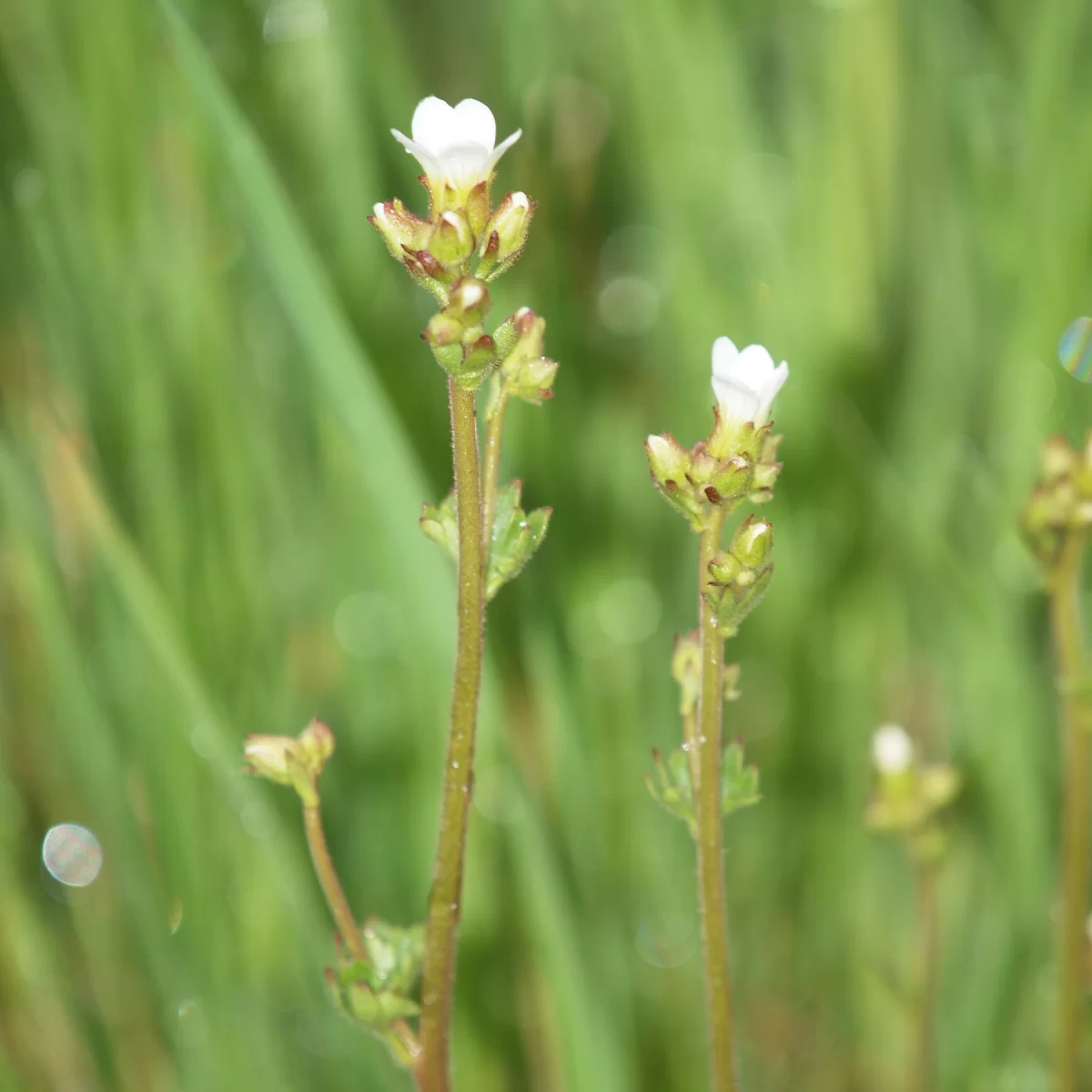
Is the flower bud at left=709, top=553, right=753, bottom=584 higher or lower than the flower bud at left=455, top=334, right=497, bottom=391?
lower

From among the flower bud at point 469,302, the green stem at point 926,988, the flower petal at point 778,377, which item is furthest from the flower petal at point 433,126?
the green stem at point 926,988

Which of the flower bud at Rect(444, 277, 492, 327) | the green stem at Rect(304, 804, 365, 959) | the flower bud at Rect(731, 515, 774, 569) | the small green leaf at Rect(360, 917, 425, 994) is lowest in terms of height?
the small green leaf at Rect(360, 917, 425, 994)

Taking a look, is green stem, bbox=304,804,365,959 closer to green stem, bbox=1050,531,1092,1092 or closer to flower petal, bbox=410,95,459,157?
flower petal, bbox=410,95,459,157

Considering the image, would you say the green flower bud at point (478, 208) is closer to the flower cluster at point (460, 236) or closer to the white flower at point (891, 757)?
the flower cluster at point (460, 236)

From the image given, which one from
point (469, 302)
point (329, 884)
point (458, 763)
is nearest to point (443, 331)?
point (469, 302)

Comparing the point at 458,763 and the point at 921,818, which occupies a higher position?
the point at 458,763

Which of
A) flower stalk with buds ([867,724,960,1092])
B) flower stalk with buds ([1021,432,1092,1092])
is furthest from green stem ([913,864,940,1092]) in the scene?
flower stalk with buds ([1021,432,1092,1092])

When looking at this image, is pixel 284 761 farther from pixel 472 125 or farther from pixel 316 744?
pixel 472 125
